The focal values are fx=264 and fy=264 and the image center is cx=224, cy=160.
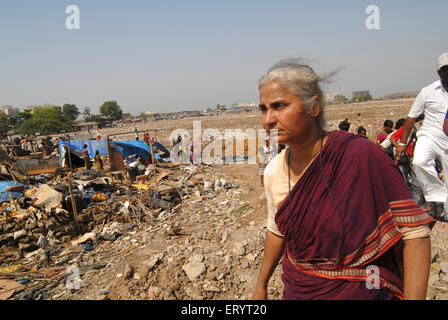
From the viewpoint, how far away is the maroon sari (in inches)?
38.8

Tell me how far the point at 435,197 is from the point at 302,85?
9.44 feet

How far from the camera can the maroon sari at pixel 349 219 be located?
3.23 ft

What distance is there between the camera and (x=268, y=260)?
138cm

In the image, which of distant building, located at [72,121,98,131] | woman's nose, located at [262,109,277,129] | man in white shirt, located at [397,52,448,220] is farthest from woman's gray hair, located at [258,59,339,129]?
distant building, located at [72,121,98,131]

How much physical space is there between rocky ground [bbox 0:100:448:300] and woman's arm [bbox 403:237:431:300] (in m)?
0.59

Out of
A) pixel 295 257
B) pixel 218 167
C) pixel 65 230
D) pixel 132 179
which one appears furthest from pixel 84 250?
pixel 218 167

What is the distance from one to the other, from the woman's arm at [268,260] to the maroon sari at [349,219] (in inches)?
6.3

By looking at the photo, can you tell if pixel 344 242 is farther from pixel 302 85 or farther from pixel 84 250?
pixel 84 250

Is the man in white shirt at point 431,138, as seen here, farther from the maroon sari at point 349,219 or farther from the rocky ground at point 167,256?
the maroon sari at point 349,219

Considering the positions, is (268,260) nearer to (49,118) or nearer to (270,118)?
(270,118)

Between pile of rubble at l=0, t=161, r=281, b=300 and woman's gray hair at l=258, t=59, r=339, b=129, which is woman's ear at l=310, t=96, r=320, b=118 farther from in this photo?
pile of rubble at l=0, t=161, r=281, b=300

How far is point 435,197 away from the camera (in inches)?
116

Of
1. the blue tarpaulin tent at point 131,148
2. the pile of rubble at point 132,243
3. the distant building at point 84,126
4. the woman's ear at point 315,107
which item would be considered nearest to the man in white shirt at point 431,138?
the pile of rubble at point 132,243

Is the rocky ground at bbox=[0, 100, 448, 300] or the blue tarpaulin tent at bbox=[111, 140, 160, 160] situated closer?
the rocky ground at bbox=[0, 100, 448, 300]
